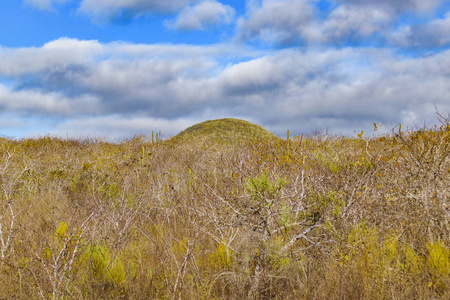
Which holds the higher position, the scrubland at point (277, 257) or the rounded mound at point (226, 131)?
the rounded mound at point (226, 131)

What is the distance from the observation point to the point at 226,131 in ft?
78.9

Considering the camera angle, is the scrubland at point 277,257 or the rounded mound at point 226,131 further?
the rounded mound at point 226,131

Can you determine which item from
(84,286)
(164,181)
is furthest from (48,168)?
(84,286)

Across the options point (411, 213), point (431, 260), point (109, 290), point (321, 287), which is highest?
point (411, 213)

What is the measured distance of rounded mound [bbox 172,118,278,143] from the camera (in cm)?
2283

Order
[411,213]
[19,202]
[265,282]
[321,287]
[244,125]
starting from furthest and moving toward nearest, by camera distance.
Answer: [244,125], [19,202], [411,213], [265,282], [321,287]

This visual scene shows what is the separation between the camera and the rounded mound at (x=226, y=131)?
2283cm

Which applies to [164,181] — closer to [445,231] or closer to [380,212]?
[380,212]

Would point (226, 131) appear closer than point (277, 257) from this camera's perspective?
No

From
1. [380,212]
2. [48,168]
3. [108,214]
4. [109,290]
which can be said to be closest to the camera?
[109,290]

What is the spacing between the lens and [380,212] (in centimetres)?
464

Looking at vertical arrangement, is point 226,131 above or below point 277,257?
above

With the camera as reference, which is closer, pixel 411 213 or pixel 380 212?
pixel 411 213

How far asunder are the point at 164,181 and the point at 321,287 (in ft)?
17.5
